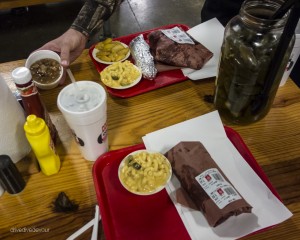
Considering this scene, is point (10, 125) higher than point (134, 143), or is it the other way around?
point (10, 125)

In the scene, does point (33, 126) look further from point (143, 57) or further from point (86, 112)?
point (143, 57)

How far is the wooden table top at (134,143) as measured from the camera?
743mm

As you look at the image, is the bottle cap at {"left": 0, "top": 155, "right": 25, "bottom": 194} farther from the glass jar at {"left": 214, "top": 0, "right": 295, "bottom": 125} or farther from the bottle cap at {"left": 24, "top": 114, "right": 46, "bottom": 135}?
the glass jar at {"left": 214, "top": 0, "right": 295, "bottom": 125}

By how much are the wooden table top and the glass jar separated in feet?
0.24

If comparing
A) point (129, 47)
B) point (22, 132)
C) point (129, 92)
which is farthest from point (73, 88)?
point (129, 47)

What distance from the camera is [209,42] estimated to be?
1.21m

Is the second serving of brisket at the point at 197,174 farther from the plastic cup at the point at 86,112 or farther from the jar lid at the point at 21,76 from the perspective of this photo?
the jar lid at the point at 21,76

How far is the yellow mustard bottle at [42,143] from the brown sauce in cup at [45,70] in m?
0.32

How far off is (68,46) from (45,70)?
127 millimetres

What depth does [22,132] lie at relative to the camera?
0.81 m

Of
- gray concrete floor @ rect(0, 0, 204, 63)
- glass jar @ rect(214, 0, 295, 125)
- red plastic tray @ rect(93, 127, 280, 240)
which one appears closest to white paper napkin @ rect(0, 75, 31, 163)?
red plastic tray @ rect(93, 127, 280, 240)

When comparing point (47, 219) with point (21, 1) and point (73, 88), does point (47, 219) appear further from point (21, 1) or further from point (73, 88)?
point (21, 1)

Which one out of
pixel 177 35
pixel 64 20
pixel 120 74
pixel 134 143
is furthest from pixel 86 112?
pixel 64 20

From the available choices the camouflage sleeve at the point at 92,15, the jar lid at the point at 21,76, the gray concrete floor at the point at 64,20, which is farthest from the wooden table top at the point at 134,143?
the gray concrete floor at the point at 64,20
